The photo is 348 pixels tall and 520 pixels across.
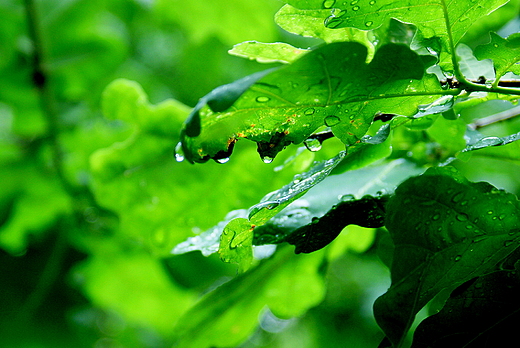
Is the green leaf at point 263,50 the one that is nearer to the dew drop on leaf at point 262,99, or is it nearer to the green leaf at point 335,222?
the dew drop on leaf at point 262,99

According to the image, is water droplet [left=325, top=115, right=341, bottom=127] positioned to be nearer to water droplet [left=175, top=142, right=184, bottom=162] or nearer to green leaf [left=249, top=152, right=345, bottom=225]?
green leaf [left=249, top=152, right=345, bottom=225]

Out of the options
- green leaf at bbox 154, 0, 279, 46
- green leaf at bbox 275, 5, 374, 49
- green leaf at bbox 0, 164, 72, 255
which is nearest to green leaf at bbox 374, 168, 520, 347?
green leaf at bbox 275, 5, 374, 49

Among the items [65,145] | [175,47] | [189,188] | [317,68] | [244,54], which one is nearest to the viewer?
[317,68]

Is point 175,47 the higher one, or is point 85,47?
point 85,47

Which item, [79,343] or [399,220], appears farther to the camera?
[79,343]

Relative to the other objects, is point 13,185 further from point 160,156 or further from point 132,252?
point 160,156

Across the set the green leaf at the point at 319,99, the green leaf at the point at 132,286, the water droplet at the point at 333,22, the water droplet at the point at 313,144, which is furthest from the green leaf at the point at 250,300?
the green leaf at the point at 132,286

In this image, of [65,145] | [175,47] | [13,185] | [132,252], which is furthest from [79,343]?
[175,47]

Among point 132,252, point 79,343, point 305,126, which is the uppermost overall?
point 305,126
